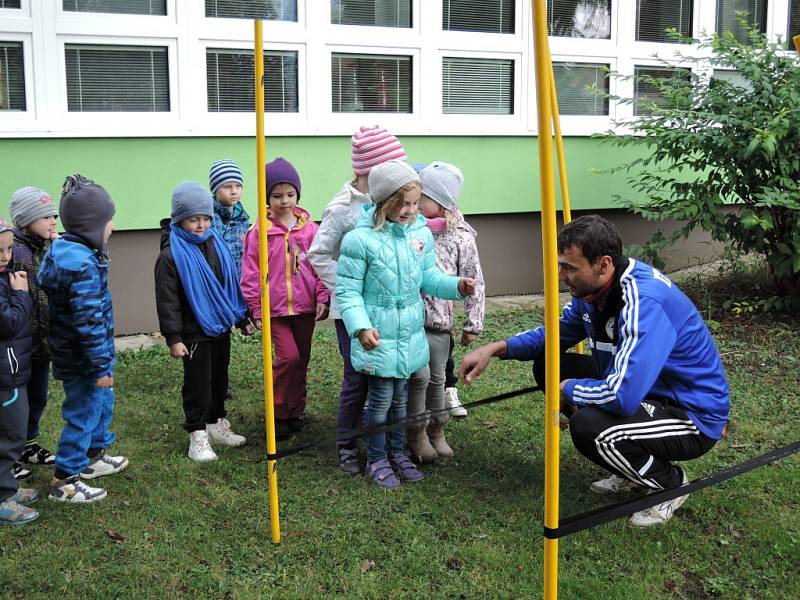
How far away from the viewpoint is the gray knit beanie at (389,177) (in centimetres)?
384

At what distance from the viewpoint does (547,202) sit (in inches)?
90.0

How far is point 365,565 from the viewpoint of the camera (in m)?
3.32

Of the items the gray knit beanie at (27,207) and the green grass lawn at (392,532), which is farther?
the gray knit beanie at (27,207)

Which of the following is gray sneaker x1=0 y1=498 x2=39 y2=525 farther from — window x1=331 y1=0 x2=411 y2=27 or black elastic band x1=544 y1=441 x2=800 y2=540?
window x1=331 y1=0 x2=411 y2=27

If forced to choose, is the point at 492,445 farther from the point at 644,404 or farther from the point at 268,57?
the point at 268,57

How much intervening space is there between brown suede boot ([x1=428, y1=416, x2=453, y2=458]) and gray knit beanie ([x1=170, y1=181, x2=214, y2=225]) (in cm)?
161

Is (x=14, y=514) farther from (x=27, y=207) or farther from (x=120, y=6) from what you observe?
(x=120, y=6)

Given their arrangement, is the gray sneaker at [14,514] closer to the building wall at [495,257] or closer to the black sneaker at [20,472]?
the black sneaker at [20,472]

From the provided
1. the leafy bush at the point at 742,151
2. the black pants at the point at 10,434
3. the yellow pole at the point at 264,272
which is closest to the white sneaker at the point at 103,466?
the black pants at the point at 10,434

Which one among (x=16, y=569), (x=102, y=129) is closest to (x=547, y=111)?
(x=16, y=569)

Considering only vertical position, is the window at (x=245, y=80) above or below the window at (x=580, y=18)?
below

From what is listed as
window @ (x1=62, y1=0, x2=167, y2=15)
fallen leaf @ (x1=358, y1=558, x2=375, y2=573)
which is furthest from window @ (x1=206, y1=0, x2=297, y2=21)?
fallen leaf @ (x1=358, y1=558, x2=375, y2=573)

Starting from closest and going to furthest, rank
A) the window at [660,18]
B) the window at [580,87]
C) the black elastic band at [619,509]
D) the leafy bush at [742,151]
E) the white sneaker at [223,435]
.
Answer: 1. the black elastic band at [619,509]
2. the white sneaker at [223,435]
3. the leafy bush at [742,151]
4. the window at [580,87]
5. the window at [660,18]

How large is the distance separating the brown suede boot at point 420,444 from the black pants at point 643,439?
0.97 metres
